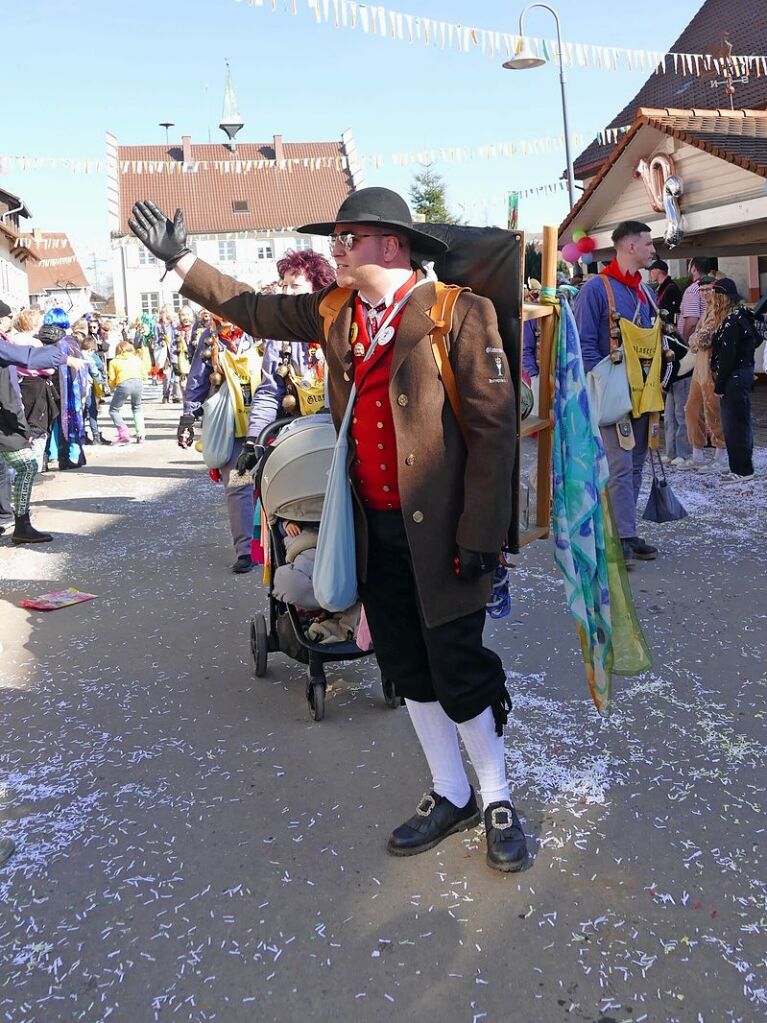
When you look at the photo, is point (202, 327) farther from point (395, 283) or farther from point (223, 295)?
point (395, 283)

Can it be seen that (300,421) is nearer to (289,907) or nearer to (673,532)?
(289,907)

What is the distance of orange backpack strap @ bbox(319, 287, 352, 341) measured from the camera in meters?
3.14

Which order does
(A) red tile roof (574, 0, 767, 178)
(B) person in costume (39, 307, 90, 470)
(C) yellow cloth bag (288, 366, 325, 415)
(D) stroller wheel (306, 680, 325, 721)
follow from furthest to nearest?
(A) red tile roof (574, 0, 767, 178)
(B) person in costume (39, 307, 90, 470)
(C) yellow cloth bag (288, 366, 325, 415)
(D) stroller wheel (306, 680, 325, 721)

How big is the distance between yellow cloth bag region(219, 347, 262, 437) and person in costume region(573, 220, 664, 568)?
2245 millimetres

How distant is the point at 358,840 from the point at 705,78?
75.3ft

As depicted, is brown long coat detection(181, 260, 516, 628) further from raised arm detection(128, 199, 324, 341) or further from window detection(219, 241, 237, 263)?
window detection(219, 241, 237, 263)

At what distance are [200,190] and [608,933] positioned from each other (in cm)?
5893

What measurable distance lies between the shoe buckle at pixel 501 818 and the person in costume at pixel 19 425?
5.52 m

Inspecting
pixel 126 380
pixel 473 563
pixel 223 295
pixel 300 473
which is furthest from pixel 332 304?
pixel 126 380

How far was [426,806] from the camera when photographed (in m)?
3.20

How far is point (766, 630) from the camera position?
5.02m

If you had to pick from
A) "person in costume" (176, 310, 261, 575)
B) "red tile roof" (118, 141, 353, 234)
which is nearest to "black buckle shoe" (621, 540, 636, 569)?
"person in costume" (176, 310, 261, 575)

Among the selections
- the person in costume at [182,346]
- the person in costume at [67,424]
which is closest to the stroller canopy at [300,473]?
the person in costume at [67,424]

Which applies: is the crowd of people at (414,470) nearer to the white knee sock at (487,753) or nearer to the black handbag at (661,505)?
the white knee sock at (487,753)
